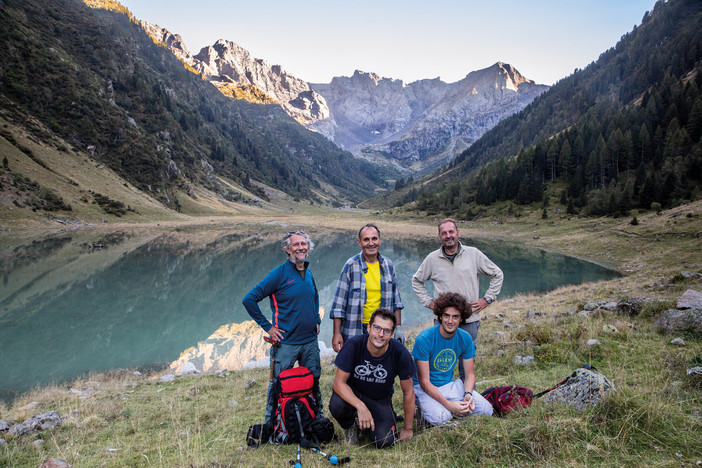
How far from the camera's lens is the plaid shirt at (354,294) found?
5137 millimetres

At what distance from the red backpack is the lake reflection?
9.23 m

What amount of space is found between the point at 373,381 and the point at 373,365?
211 millimetres

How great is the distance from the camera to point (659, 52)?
10131cm

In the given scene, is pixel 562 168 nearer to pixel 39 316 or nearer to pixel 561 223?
pixel 561 223

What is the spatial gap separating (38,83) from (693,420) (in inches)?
4263

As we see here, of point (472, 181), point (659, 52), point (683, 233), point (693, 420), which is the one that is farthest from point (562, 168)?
point (693, 420)

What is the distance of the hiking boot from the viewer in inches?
160

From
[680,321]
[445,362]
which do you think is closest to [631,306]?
[680,321]

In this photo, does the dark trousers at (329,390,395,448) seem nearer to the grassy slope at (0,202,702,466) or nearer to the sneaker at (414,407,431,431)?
the grassy slope at (0,202,702,466)

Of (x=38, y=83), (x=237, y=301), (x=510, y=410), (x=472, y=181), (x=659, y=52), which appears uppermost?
(x=659, y=52)

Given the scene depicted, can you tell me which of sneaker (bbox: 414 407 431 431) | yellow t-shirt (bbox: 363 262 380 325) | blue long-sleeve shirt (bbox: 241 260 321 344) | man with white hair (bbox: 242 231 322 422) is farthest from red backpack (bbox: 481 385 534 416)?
blue long-sleeve shirt (bbox: 241 260 321 344)

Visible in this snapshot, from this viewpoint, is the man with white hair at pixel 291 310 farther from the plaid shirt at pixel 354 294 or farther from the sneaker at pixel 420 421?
the sneaker at pixel 420 421

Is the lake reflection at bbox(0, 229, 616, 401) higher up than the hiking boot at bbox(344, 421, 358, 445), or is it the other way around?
the hiking boot at bbox(344, 421, 358, 445)

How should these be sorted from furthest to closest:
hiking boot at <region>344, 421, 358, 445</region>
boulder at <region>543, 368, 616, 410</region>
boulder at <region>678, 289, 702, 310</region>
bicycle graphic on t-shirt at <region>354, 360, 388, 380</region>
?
boulder at <region>678, 289, 702, 310</region> → bicycle graphic on t-shirt at <region>354, 360, 388, 380</region> → hiking boot at <region>344, 421, 358, 445</region> → boulder at <region>543, 368, 616, 410</region>
